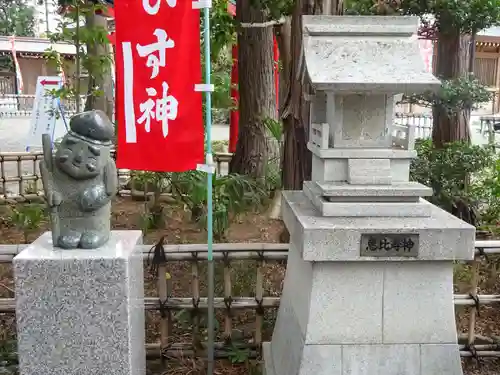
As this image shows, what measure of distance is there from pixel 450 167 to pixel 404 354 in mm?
4207

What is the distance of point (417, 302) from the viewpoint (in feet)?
10.2

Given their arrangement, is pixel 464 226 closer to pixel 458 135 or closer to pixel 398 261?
pixel 398 261

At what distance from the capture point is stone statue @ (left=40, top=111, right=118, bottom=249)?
2.97 m

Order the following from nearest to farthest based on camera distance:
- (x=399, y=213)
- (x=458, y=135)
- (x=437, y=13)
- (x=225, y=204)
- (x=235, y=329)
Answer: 1. (x=399, y=213)
2. (x=235, y=329)
3. (x=225, y=204)
4. (x=437, y=13)
5. (x=458, y=135)

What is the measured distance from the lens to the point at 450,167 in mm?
6789

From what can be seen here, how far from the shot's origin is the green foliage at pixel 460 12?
20.5ft

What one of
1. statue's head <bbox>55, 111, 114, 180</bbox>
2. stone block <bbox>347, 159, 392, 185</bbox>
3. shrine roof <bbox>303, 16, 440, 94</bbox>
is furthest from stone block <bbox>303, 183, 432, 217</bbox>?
statue's head <bbox>55, 111, 114, 180</bbox>

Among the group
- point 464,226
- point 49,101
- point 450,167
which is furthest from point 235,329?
point 49,101

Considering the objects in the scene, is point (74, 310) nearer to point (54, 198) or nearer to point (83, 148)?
point (54, 198)

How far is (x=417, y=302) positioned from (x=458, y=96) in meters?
4.24

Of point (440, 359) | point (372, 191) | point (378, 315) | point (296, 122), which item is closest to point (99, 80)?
point (296, 122)

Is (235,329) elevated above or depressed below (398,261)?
below

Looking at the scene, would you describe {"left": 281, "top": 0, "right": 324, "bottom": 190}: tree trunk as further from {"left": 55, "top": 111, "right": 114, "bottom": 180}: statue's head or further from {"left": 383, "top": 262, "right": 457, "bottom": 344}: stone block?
{"left": 55, "top": 111, "right": 114, "bottom": 180}: statue's head

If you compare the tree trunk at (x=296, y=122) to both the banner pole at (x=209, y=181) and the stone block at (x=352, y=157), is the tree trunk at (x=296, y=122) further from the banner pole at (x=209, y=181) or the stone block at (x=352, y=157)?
the stone block at (x=352, y=157)
